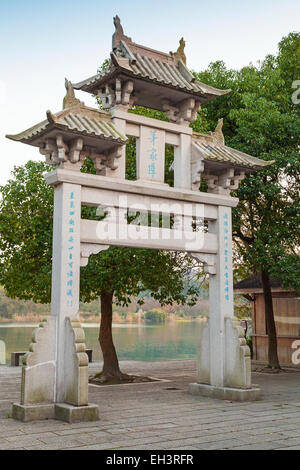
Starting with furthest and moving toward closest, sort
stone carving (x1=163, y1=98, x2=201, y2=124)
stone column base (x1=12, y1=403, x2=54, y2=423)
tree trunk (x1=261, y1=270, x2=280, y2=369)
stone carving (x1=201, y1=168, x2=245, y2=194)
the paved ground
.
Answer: tree trunk (x1=261, y1=270, x2=280, y2=369) < stone carving (x1=201, y1=168, x2=245, y2=194) < stone carving (x1=163, y1=98, x2=201, y2=124) < stone column base (x1=12, y1=403, x2=54, y2=423) < the paved ground

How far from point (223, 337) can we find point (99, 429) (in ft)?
11.9

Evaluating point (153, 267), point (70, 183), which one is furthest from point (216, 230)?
point (70, 183)

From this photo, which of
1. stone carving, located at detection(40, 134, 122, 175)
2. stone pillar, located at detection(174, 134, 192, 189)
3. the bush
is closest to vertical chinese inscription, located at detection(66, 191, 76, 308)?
stone carving, located at detection(40, 134, 122, 175)

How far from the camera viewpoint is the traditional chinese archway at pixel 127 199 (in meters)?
7.54

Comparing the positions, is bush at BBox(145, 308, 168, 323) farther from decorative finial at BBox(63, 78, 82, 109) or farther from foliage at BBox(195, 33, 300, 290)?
decorative finial at BBox(63, 78, 82, 109)

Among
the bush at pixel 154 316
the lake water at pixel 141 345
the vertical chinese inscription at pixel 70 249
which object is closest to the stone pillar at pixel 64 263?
the vertical chinese inscription at pixel 70 249

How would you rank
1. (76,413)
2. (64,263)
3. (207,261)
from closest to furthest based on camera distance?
1. (76,413)
2. (64,263)
3. (207,261)

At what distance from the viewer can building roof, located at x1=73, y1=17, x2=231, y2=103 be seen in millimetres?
8984

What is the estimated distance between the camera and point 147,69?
9445mm

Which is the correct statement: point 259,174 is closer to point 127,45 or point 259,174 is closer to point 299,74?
point 299,74

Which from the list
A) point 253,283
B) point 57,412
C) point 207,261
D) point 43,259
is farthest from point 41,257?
point 253,283

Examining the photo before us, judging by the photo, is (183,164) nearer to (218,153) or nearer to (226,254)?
(218,153)

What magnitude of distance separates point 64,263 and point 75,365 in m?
1.63

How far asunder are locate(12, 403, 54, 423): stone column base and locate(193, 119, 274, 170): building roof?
211 inches
